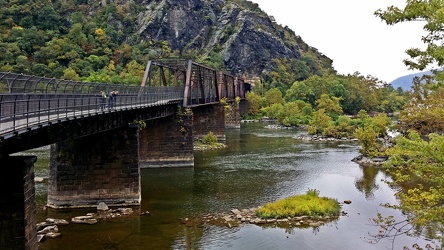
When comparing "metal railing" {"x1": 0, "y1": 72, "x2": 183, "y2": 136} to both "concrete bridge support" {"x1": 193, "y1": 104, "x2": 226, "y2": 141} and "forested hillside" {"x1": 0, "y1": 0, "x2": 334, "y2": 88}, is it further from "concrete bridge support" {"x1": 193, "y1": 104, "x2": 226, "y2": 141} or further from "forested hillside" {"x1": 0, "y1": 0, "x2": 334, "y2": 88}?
"forested hillside" {"x1": 0, "y1": 0, "x2": 334, "y2": 88}

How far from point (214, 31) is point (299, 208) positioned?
13930 cm

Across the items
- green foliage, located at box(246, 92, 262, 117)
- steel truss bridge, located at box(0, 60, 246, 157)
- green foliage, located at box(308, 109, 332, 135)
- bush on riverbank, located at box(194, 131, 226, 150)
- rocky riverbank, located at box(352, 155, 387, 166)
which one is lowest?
rocky riverbank, located at box(352, 155, 387, 166)

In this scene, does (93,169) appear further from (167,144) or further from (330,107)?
(330,107)

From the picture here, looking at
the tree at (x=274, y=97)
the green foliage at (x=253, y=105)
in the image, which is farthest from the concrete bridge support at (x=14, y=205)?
the tree at (x=274, y=97)

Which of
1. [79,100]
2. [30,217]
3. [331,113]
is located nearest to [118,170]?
[79,100]

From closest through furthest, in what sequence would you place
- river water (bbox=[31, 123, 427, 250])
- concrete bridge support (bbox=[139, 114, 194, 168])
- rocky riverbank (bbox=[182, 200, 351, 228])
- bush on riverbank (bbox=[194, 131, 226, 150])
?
river water (bbox=[31, 123, 427, 250]) < rocky riverbank (bbox=[182, 200, 351, 228]) < concrete bridge support (bbox=[139, 114, 194, 168]) < bush on riverbank (bbox=[194, 131, 226, 150])

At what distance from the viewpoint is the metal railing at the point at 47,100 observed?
14688mm

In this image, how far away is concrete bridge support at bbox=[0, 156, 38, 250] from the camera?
1463cm

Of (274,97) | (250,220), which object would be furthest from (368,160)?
(274,97)

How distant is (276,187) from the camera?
33.8 metres

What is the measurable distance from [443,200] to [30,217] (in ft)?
48.0

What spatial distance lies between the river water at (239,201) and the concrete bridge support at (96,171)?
1.40 m

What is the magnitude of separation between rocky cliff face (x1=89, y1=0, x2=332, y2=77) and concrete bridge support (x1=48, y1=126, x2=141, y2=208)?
115 metres

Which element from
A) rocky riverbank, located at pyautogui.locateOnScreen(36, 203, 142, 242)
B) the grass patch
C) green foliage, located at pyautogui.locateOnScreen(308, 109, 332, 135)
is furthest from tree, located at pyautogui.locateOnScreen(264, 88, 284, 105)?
rocky riverbank, located at pyautogui.locateOnScreen(36, 203, 142, 242)
